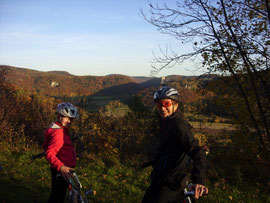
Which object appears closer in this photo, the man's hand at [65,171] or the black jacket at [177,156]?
the black jacket at [177,156]

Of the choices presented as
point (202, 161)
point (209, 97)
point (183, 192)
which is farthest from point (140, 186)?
point (209, 97)

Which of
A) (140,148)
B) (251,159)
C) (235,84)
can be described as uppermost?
(235,84)

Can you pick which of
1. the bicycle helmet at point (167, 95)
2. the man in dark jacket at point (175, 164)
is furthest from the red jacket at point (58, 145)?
the bicycle helmet at point (167, 95)

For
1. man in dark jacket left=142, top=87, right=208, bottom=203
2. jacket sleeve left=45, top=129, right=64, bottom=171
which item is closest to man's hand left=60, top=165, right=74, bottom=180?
jacket sleeve left=45, top=129, right=64, bottom=171

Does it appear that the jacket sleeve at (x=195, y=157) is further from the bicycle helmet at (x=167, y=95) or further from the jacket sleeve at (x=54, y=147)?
the jacket sleeve at (x=54, y=147)

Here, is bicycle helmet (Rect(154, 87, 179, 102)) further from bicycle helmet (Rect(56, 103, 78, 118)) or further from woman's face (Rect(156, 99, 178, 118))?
bicycle helmet (Rect(56, 103, 78, 118))

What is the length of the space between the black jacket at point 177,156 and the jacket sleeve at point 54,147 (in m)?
1.33

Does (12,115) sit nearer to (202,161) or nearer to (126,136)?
(126,136)

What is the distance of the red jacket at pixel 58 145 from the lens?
3.00 m

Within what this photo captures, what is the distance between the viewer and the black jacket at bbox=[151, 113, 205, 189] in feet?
7.12

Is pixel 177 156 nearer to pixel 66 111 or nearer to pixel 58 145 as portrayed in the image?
pixel 58 145

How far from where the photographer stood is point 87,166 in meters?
7.15

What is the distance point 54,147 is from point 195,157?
1.91 m

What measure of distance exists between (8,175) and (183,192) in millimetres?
5553
